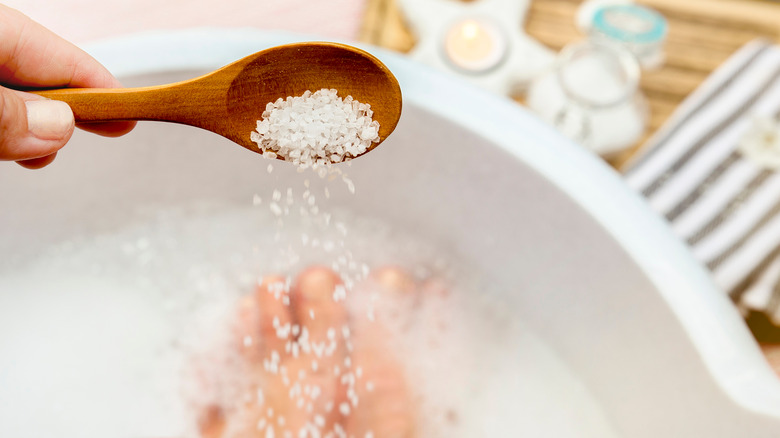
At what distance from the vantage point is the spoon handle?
53cm

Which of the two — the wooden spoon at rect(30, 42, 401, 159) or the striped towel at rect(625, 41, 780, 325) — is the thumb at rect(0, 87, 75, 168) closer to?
the wooden spoon at rect(30, 42, 401, 159)

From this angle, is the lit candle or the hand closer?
the hand

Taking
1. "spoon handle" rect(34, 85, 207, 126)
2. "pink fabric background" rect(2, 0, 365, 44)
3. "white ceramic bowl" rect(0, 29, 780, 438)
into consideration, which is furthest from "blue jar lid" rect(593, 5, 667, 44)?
"spoon handle" rect(34, 85, 207, 126)

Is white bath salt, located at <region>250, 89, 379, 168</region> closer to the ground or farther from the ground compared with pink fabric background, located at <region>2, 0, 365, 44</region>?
farther from the ground

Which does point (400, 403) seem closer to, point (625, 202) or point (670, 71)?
point (625, 202)

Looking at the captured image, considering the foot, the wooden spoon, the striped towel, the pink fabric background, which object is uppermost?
the wooden spoon

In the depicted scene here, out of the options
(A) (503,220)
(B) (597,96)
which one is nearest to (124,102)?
(A) (503,220)

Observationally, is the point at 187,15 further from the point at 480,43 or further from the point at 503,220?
the point at 503,220

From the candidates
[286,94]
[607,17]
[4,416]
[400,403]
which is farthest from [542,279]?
[4,416]

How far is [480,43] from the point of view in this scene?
95 cm

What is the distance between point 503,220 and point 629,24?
1.16 ft

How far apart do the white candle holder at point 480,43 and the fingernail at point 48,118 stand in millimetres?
585

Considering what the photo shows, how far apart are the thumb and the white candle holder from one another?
588 mm

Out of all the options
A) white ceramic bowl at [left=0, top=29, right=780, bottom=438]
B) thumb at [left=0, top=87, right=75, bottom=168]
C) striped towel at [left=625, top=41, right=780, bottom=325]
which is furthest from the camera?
striped towel at [left=625, top=41, right=780, bottom=325]
